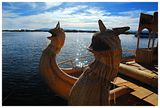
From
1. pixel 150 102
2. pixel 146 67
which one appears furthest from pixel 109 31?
pixel 146 67

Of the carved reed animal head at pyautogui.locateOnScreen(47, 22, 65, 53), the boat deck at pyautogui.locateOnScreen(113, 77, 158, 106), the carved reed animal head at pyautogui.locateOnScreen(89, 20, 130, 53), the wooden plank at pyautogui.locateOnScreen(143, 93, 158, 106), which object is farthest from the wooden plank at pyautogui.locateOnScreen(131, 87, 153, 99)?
the carved reed animal head at pyautogui.locateOnScreen(89, 20, 130, 53)

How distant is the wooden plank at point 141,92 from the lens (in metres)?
5.83

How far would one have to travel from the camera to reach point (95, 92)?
112 inches

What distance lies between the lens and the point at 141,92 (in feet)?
19.9

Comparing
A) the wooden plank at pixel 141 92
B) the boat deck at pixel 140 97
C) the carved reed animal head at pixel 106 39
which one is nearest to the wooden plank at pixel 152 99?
the boat deck at pixel 140 97

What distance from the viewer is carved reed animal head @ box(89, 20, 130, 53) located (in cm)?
257

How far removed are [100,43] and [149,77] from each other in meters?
4.62

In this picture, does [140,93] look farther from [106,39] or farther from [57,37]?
[106,39]

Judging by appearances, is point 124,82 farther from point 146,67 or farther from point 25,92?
point 25,92

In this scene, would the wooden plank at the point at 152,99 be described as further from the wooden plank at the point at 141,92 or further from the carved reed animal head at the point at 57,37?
the carved reed animal head at the point at 57,37

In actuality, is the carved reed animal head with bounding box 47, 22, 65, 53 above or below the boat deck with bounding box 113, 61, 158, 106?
above

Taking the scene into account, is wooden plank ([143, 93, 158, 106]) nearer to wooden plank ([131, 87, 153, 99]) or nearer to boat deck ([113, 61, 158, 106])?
boat deck ([113, 61, 158, 106])

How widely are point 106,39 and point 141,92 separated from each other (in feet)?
13.1

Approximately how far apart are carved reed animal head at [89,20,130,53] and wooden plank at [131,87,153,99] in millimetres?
3599
